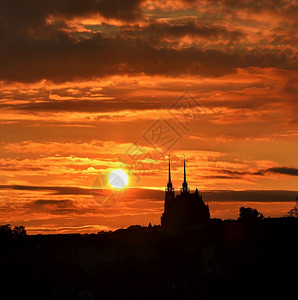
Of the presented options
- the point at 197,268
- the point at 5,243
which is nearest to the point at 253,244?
the point at 197,268

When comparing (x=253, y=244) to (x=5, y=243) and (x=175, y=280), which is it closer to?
(x=175, y=280)

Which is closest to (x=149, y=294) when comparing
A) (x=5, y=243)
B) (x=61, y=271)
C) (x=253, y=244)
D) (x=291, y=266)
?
(x=291, y=266)

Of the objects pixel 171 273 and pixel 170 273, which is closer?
pixel 170 273

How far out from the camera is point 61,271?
164m

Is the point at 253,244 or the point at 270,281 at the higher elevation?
the point at 253,244

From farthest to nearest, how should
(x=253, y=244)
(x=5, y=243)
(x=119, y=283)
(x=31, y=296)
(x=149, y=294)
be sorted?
(x=5, y=243)
(x=253, y=244)
(x=119, y=283)
(x=149, y=294)
(x=31, y=296)

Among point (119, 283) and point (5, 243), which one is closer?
point (119, 283)

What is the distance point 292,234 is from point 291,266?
54.6m

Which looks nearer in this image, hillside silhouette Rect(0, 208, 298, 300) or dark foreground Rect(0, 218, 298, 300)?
dark foreground Rect(0, 218, 298, 300)

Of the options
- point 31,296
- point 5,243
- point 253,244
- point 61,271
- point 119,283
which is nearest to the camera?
point 31,296

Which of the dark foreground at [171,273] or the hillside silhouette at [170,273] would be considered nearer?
the dark foreground at [171,273]

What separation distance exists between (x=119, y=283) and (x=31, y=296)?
23388mm

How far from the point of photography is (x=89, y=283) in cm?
14838

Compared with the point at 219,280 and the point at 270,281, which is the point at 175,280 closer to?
the point at 219,280
